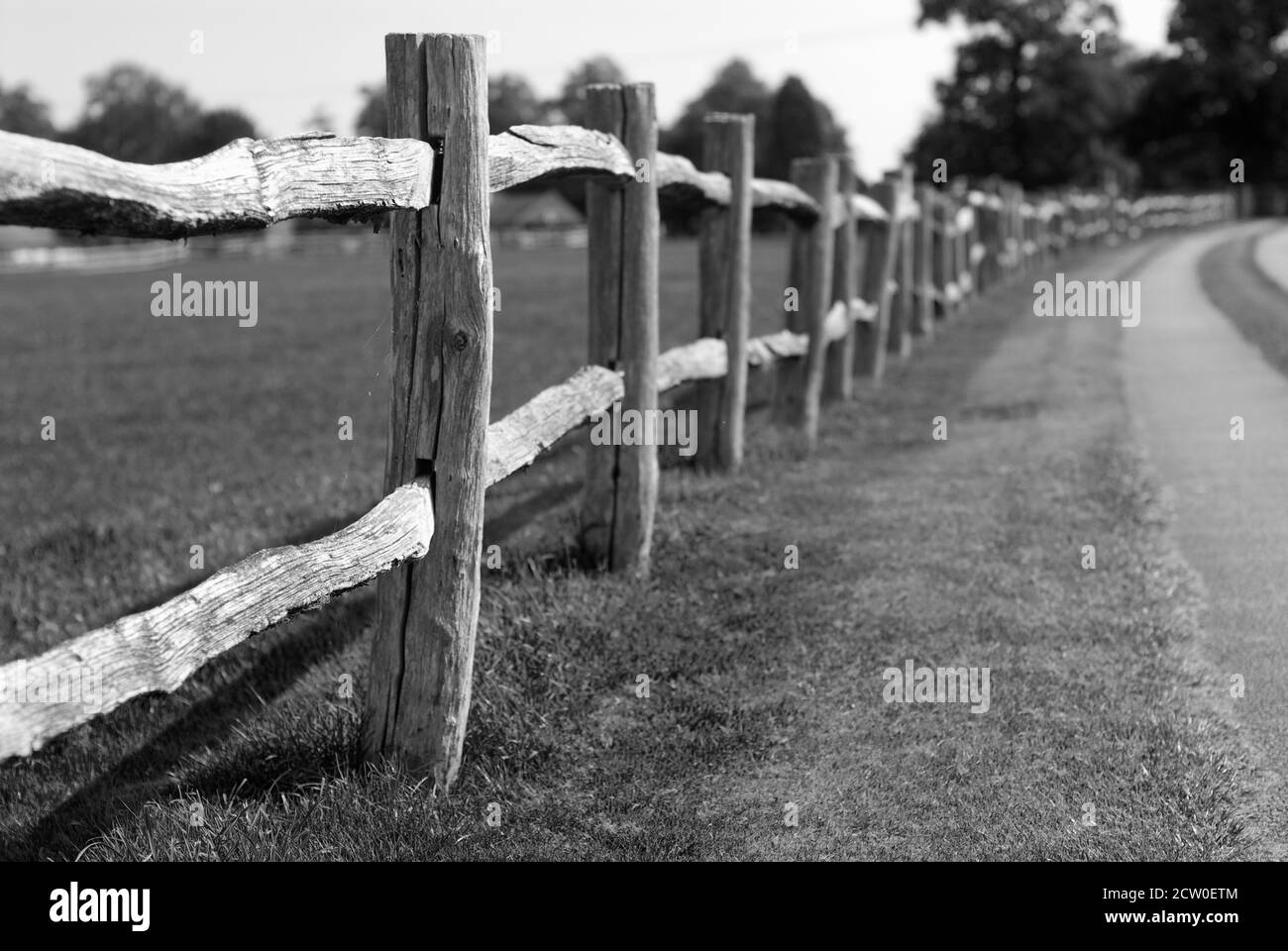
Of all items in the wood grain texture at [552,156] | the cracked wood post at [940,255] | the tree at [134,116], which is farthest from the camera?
the tree at [134,116]

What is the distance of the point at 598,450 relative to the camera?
20.2ft

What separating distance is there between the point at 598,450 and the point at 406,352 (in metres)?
2.10

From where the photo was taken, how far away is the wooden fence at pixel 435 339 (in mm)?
2904

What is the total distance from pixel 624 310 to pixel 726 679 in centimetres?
181

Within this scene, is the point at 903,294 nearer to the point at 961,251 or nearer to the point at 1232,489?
the point at 961,251

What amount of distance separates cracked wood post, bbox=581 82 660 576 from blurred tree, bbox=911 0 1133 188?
56.5 meters

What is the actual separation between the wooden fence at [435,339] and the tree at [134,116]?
118 metres

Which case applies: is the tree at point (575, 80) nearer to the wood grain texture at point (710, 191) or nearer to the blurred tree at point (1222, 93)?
the blurred tree at point (1222, 93)

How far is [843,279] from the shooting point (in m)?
10.5

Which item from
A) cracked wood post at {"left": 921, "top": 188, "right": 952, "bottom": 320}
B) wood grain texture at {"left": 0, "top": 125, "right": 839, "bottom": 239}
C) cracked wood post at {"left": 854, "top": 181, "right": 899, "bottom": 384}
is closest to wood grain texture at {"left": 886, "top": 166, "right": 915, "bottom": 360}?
cracked wood post at {"left": 854, "top": 181, "right": 899, "bottom": 384}
